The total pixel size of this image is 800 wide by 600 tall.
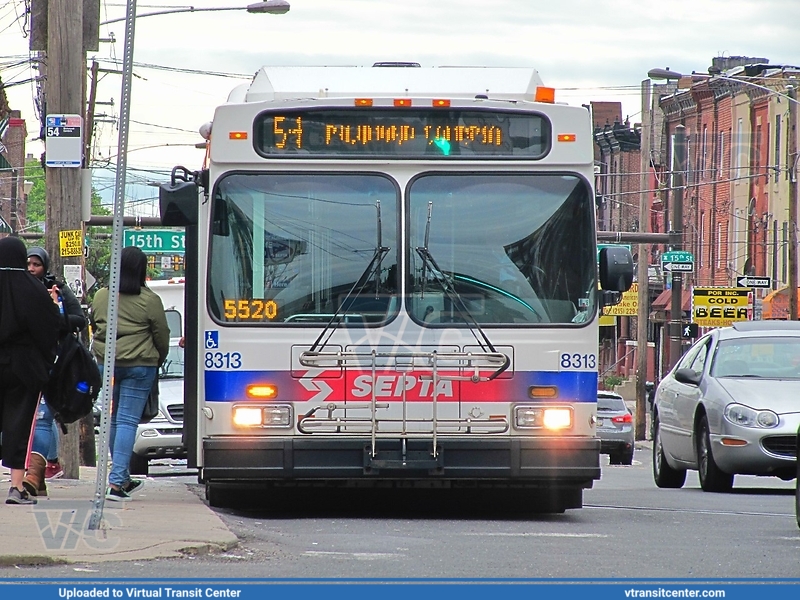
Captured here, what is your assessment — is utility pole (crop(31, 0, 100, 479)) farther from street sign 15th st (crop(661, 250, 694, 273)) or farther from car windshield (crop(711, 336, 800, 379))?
street sign 15th st (crop(661, 250, 694, 273))

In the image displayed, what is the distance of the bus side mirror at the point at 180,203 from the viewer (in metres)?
10.4

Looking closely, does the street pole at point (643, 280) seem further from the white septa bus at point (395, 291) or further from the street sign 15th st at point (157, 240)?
the white septa bus at point (395, 291)

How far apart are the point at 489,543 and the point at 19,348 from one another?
3.30 metres

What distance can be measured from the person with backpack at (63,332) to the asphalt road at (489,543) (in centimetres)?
134

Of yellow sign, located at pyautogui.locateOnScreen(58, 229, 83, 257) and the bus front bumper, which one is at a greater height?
yellow sign, located at pyautogui.locateOnScreen(58, 229, 83, 257)

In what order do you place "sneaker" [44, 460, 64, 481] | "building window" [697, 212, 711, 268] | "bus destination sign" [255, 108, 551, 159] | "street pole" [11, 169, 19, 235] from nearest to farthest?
"bus destination sign" [255, 108, 551, 159], "sneaker" [44, 460, 64, 481], "building window" [697, 212, 711, 268], "street pole" [11, 169, 19, 235]

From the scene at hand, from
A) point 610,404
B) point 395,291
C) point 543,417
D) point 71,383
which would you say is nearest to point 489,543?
point 543,417

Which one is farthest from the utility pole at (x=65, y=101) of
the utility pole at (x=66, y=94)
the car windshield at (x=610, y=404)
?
the car windshield at (x=610, y=404)

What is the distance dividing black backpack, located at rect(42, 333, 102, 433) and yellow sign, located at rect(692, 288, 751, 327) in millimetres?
23704

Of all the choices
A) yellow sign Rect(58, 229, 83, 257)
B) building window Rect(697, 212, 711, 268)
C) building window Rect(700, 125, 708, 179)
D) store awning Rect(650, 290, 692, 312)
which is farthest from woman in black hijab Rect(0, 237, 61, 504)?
Result: store awning Rect(650, 290, 692, 312)

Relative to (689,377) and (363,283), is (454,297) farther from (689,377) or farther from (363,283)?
(689,377)

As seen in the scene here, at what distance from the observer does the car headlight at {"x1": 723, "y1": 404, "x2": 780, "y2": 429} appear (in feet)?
45.2
